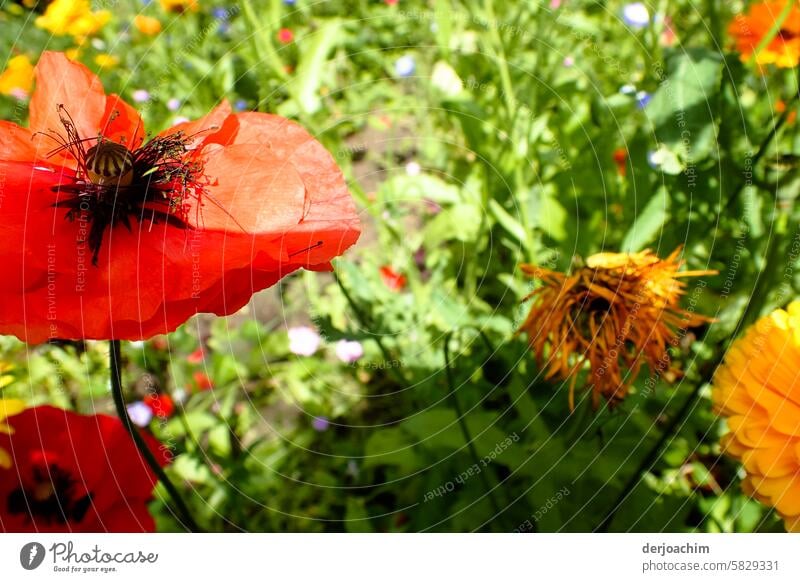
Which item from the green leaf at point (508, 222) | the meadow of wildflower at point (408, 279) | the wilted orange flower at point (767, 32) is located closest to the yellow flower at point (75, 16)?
the meadow of wildflower at point (408, 279)

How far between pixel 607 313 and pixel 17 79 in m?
0.70

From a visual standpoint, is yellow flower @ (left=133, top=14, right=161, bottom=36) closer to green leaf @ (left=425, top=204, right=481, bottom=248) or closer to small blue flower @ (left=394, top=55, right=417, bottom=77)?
small blue flower @ (left=394, top=55, right=417, bottom=77)

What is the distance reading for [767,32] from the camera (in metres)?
0.64

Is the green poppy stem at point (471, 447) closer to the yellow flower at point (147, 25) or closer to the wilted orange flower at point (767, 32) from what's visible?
the wilted orange flower at point (767, 32)

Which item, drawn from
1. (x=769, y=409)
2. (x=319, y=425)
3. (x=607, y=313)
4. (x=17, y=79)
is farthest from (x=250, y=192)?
(x=17, y=79)

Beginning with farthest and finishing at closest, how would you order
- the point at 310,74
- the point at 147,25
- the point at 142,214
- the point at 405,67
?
the point at 147,25
the point at 405,67
the point at 310,74
the point at 142,214

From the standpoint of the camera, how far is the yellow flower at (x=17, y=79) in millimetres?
738

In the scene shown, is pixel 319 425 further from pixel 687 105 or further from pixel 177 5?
pixel 177 5

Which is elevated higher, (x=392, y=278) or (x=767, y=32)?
(x=767, y=32)

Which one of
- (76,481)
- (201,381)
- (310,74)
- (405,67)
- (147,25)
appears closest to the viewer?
(76,481)

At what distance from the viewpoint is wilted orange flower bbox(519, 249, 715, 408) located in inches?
17.3
